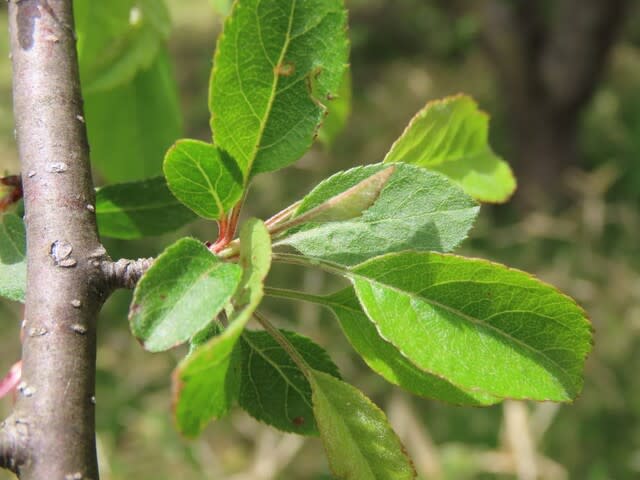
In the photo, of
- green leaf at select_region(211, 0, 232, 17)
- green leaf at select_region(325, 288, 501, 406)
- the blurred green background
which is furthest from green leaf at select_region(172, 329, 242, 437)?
the blurred green background

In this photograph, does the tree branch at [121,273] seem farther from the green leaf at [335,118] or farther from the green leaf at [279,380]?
the green leaf at [335,118]

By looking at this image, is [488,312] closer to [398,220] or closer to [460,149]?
[398,220]

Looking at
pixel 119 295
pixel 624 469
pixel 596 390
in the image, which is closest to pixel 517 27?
pixel 596 390

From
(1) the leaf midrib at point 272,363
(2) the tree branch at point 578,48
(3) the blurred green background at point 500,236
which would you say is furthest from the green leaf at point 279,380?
(2) the tree branch at point 578,48

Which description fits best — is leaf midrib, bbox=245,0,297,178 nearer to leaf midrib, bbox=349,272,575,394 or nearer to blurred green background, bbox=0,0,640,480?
leaf midrib, bbox=349,272,575,394

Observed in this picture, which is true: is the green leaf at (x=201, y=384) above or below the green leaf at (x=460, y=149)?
below

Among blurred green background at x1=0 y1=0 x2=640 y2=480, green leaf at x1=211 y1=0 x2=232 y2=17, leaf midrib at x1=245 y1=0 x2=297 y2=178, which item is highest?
green leaf at x1=211 y1=0 x2=232 y2=17

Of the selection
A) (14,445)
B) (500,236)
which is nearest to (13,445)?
(14,445)
